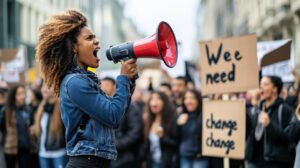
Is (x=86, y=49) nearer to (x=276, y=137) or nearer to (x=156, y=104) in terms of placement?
(x=276, y=137)

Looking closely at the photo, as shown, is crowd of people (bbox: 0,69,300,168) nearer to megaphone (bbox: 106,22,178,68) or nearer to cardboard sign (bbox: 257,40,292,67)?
cardboard sign (bbox: 257,40,292,67)

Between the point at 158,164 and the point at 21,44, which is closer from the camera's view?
the point at 158,164

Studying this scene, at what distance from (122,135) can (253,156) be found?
77.7 inches

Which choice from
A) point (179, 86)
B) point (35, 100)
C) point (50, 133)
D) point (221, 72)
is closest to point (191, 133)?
point (221, 72)

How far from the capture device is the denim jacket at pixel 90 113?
10.0 feet

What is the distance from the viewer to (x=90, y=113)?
307 cm

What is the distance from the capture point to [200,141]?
23.0ft

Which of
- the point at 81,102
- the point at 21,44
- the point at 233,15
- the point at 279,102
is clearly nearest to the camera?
the point at 81,102

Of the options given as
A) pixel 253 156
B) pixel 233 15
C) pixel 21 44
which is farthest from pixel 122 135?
pixel 233 15

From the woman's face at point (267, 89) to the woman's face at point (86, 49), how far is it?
3182 millimetres

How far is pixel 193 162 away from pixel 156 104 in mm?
928

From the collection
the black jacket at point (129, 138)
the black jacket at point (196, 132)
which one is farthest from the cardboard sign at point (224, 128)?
the black jacket at point (129, 138)

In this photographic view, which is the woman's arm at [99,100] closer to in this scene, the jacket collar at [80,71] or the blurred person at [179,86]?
the jacket collar at [80,71]

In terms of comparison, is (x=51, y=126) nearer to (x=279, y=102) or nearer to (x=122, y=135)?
(x=122, y=135)
